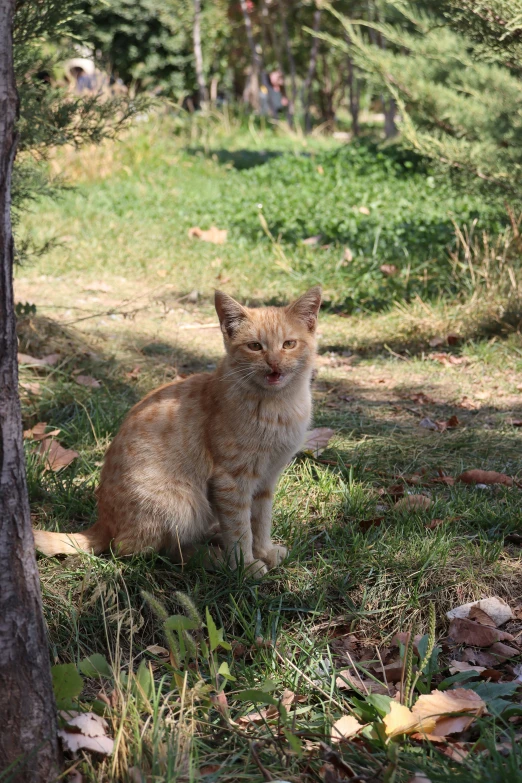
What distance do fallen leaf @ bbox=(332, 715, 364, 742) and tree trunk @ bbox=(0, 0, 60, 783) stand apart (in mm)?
763

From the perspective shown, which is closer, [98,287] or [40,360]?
[40,360]

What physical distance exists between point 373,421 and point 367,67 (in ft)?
18.1

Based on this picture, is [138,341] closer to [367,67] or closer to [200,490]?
[200,490]

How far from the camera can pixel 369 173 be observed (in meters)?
10.4

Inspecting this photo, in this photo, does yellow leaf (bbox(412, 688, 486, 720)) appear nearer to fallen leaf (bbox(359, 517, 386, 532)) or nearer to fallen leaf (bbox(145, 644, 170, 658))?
fallen leaf (bbox(145, 644, 170, 658))

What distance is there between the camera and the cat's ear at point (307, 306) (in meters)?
3.25

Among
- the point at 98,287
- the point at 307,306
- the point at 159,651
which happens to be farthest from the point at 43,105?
the point at 159,651

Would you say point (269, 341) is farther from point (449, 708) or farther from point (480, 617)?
point (449, 708)

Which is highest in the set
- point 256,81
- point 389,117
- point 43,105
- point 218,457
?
point 256,81

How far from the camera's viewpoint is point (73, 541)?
294cm

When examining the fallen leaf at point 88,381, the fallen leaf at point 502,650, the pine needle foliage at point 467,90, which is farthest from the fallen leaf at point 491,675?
the pine needle foliage at point 467,90

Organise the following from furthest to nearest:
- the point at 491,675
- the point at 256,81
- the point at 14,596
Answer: the point at 256,81, the point at 491,675, the point at 14,596

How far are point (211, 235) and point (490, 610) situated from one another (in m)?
6.08

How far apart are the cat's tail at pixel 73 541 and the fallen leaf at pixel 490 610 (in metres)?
1.35
